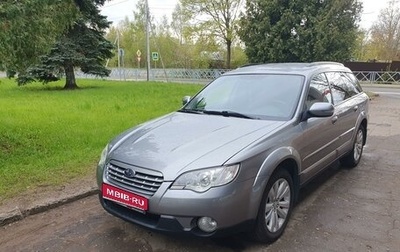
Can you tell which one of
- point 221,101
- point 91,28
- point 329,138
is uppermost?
point 91,28

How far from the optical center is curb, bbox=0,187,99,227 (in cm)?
357

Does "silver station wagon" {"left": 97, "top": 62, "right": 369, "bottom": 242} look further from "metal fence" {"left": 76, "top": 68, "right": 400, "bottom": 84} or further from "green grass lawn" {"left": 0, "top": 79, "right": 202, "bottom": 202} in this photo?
"metal fence" {"left": 76, "top": 68, "right": 400, "bottom": 84}

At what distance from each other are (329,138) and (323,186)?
78cm

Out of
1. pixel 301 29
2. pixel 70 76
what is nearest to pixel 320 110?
pixel 70 76

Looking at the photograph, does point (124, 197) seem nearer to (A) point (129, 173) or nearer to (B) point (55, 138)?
(A) point (129, 173)

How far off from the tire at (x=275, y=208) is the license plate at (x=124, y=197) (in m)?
0.97

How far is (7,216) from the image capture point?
3564 mm

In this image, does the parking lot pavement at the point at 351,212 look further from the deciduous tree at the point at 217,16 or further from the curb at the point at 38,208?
the deciduous tree at the point at 217,16

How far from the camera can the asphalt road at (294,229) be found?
3.06 metres

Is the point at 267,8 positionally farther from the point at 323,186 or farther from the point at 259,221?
the point at 259,221

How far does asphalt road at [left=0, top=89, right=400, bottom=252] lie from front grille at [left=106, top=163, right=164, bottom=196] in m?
0.63

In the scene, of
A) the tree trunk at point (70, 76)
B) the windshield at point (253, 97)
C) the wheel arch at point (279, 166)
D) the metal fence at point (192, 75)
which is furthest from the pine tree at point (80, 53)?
the wheel arch at point (279, 166)

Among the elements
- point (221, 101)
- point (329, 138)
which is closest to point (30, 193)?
point (221, 101)

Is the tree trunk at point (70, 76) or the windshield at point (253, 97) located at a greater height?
the windshield at point (253, 97)
